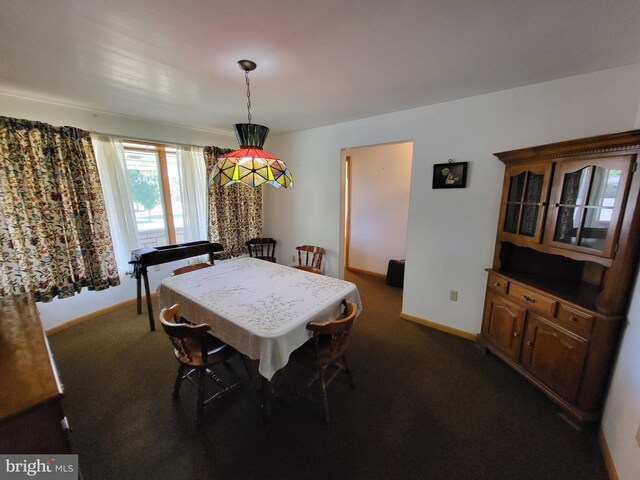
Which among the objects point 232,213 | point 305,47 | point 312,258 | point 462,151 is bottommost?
point 312,258

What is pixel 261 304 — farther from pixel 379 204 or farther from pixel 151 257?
pixel 379 204

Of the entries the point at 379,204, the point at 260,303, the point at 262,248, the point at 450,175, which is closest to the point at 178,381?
the point at 260,303

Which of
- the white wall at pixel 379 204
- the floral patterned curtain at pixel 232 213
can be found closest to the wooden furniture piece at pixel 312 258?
the floral patterned curtain at pixel 232 213

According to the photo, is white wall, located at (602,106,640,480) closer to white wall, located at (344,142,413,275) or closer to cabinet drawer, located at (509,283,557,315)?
cabinet drawer, located at (509,283,557,315)

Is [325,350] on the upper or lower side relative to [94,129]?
lower

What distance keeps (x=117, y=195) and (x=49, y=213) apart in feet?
2.15

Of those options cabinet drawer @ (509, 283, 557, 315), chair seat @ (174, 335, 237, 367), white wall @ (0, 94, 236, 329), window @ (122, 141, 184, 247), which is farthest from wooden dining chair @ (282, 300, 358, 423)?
window @ (122, 141, 184, 247)

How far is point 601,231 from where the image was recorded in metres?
1.56

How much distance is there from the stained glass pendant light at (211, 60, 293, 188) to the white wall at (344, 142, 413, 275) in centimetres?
266

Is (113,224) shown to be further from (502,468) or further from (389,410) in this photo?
(502,468)

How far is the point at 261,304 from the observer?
5.88 feet

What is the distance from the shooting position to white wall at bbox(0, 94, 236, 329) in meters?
2.39

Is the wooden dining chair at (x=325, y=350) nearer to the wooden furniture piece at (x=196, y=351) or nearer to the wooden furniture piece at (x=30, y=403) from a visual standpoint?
the wooden furniture piece at (x=196, y=351)

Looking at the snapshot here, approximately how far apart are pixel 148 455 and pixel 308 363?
1077 millimetres
